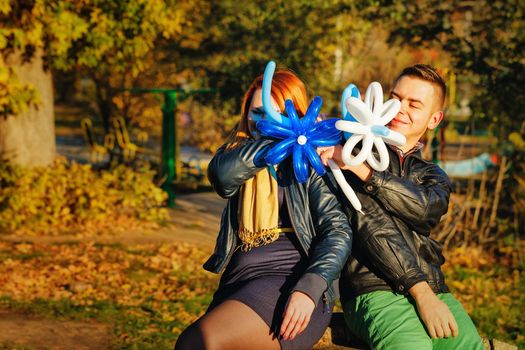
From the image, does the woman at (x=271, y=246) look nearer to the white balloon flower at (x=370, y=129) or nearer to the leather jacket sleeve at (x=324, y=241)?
the leather jacket sleeve at (x=324, y=241)

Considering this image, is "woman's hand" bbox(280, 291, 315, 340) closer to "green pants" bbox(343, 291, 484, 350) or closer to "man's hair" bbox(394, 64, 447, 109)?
"green pants" bbox(343, 291, 484, 350)

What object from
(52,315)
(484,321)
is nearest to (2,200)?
(52,315)

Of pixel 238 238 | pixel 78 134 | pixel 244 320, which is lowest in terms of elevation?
pixel 78 134

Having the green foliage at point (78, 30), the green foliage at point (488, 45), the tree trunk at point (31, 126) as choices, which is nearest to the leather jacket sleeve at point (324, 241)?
the green foliage at point (488, 45)

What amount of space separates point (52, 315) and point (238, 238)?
3.47m

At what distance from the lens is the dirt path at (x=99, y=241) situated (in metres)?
5.32

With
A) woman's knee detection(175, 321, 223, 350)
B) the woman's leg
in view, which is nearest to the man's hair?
the woman's leg

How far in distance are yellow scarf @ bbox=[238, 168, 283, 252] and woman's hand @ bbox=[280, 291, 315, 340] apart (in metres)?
0.29

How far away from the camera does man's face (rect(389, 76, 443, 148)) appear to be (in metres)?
2.98

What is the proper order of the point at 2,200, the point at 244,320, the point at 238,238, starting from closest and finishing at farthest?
the point at 244,320 → the point at 238,238 → the point at 2,200

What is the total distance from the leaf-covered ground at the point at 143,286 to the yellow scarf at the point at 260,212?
2743 mm

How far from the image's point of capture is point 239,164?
279 centimetres

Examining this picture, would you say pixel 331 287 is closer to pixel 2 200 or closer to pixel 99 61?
pixel 2 200

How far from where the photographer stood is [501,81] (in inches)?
320
